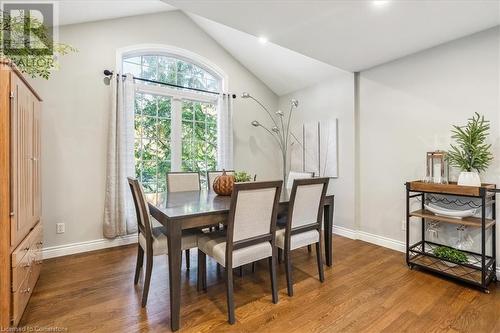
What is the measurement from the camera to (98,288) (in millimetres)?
2311

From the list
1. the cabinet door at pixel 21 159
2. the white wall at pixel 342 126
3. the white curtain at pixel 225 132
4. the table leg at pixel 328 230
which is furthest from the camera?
the white curtain at pixel 225 132

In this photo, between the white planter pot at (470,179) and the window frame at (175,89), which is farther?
the window frame at (175,89)

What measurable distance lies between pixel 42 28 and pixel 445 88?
3776mm

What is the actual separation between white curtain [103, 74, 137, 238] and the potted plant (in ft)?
12.1

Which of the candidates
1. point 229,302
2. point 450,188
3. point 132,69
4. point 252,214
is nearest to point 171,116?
point 132,69

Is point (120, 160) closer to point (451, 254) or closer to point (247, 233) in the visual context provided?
point (247, 233)

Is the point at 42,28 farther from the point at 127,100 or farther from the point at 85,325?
the point at 85,325

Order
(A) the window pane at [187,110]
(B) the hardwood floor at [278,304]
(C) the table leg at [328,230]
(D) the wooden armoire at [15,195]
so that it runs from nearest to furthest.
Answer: (D) the wooden armoire at [15,195] < (B) the hardwood floor at [278,304] < (C) the table leg at [328,230] < (A) the window pane at [187,110]

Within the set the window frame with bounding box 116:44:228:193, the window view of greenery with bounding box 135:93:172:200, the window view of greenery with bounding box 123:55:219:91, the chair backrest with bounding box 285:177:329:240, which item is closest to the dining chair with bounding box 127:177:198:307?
the chair backrest with bounding box 285:177:329:240

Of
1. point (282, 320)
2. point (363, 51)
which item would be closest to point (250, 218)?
point (282, 320)

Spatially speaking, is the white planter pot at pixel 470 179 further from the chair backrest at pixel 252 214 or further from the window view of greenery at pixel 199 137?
the window view of greenery at pixel 199 137

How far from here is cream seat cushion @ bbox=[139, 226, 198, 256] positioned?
205 cm

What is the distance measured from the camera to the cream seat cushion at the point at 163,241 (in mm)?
2049

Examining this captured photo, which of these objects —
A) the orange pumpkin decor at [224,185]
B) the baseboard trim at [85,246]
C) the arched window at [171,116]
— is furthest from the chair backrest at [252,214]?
the baseboard trim at [85,246]
